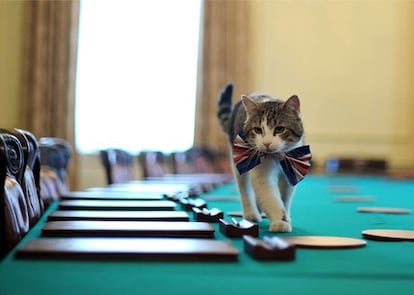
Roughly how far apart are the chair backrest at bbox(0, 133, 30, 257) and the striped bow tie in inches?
21.9

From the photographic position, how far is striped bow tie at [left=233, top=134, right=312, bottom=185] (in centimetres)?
147

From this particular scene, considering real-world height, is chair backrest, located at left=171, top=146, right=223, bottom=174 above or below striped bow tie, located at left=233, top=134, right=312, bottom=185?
below

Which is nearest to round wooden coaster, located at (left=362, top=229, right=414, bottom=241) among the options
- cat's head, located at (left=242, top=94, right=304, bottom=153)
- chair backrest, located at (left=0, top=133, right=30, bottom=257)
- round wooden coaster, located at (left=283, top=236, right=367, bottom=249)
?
round wooden coaster, located at (left=283, top=236, right=367, bottom=249)

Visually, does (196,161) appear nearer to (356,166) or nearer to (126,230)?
(356,166)

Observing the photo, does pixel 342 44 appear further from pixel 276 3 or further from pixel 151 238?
pixel 151 238

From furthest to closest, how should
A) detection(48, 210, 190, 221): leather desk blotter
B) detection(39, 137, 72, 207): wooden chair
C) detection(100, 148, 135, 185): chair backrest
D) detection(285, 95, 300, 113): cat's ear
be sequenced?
detection(100, 148, 135, 185): chair backrest < detection(39, 137, 72, 207): wooden chair < detection(285, 95, 300, 113): cat's ear < detection(48, 210, 190, 221): leather desk blotter

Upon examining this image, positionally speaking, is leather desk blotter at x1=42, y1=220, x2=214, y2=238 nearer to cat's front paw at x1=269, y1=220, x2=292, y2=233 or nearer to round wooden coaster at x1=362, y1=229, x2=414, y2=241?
cat's front paw at x1=269, y1=220, x2=292, y2=233

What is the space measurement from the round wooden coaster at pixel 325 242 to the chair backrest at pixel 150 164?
3125mm

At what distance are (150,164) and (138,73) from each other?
2.63 m

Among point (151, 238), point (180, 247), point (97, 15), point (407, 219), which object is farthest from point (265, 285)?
point (97, 15)

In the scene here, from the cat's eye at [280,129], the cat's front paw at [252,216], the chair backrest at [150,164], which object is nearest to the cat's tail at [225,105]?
the cat's front paw at [252,216]

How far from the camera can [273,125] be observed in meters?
1.50

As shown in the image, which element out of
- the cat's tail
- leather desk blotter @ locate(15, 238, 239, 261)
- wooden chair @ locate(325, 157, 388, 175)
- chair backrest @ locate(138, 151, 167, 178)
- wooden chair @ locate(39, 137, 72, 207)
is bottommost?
wooden chair @ locate(325, 157, 388, 175)

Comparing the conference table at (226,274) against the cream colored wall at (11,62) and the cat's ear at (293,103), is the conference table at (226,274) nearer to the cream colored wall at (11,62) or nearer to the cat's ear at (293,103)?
the cat's ear at (293,103)
